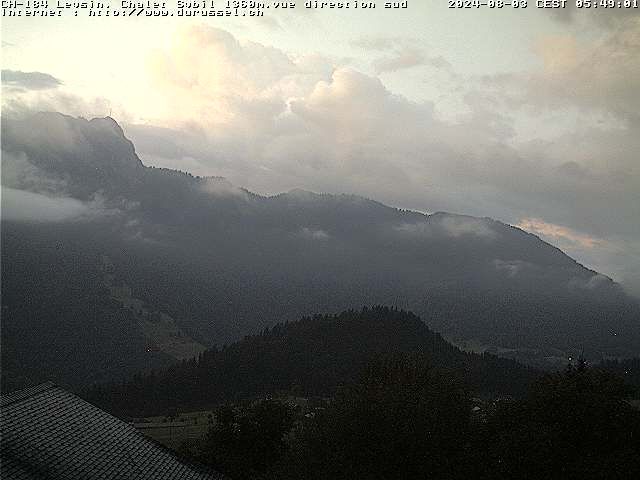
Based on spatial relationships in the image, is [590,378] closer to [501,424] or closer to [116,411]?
[501,424]

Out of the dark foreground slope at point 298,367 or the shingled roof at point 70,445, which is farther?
the dark foreground slope at point 298,367

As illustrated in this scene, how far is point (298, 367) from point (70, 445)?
127 metres

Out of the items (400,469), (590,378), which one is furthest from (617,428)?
(400,469)

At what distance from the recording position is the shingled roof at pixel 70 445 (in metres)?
18.5

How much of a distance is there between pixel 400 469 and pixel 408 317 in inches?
6622

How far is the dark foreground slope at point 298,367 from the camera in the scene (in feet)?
438

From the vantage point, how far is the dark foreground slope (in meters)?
133

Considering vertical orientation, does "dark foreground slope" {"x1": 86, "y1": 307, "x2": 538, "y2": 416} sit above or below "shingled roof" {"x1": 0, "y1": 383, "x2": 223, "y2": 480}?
below

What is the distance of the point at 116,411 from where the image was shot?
431ft

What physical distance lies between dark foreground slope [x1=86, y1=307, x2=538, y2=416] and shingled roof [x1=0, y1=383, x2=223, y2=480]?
336ft

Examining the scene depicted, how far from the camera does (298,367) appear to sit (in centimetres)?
14362

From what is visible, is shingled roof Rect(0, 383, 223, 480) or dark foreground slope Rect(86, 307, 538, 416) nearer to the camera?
shingled roof Rect(0, 383, 223, 480)

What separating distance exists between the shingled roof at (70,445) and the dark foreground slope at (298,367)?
10228cm

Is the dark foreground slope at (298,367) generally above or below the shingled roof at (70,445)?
below
